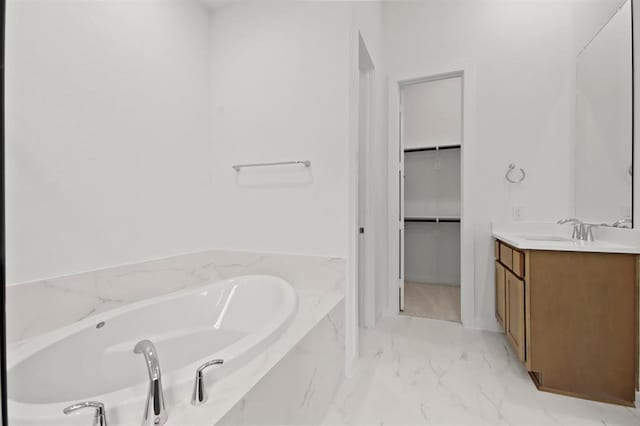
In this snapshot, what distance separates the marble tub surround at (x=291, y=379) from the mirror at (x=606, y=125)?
5.99 ft

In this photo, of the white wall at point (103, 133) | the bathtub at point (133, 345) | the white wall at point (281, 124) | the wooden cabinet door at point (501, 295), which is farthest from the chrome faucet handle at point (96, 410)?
the wooden cabinet door at point (501, 295)

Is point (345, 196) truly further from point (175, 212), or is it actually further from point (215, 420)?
point (215, 420)

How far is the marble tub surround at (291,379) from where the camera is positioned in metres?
0.79

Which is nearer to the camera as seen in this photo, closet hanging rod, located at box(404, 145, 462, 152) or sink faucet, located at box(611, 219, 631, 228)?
sink faucet, located at box(611, 219, 631, 228)

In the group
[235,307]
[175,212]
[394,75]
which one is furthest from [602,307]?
[175,212]

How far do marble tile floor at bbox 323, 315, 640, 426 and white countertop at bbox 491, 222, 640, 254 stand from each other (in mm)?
795

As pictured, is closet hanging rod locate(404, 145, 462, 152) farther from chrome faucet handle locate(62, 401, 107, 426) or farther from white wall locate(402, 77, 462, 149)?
chrome faucet handle locate(62, 401, 107, 426)

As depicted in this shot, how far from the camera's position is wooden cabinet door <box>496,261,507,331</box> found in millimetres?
2092

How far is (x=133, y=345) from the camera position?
4.50 ft

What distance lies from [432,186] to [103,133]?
3420 mm

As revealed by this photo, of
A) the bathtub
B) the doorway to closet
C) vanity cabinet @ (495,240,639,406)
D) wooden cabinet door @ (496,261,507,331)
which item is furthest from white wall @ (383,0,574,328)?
the bathtub

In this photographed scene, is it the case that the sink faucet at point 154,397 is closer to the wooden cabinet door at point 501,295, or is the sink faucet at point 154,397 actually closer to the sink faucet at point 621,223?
the wooden cabinet door at point 501,295

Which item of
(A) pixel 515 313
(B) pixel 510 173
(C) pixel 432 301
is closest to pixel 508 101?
(B) pixel 510 173

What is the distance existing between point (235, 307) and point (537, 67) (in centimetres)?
286
